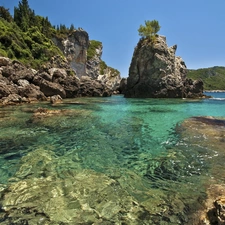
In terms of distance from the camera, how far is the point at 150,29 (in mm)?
55406

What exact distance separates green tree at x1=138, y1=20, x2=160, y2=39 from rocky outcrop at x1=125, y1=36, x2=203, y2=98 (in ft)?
6.38

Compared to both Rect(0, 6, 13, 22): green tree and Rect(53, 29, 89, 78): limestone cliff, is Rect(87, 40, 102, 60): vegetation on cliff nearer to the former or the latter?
Rect(53, 29, 89, 78): limestone cliff

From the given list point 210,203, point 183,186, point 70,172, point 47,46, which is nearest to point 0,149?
point 70,172

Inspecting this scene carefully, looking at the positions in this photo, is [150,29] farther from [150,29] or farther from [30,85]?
[30,85]

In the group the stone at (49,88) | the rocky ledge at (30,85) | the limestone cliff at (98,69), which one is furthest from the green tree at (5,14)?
the limestone cliff at (98,69)

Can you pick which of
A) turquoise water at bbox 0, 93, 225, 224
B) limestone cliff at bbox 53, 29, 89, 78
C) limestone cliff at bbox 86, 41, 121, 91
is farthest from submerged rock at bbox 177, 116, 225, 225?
limestone cliff at bbox 86, 41, 121, 91

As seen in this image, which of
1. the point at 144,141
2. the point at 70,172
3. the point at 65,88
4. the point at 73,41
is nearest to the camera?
the point at 70,172

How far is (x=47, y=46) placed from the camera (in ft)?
209

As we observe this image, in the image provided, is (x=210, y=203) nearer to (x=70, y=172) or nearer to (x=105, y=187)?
(x=105, y=187)

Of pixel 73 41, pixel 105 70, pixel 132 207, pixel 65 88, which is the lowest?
pixel 132 207

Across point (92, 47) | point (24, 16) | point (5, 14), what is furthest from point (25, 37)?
point (92, 47)

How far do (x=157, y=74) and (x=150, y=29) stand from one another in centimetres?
1332

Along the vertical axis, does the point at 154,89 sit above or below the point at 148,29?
below

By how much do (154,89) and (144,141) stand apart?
43.1 m
